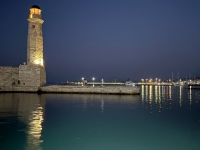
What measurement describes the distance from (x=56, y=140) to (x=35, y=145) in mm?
845

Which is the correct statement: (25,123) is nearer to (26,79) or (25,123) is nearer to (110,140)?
(110,140)

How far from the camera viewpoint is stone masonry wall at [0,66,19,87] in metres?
28.4

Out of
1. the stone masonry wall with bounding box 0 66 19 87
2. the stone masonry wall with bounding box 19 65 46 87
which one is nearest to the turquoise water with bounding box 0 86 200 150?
the stone masonry wall with bounding box 19 65 46 87

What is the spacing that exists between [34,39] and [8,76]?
598cm

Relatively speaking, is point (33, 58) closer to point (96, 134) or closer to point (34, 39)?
point (34, 39)

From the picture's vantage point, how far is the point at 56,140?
24.7 feet

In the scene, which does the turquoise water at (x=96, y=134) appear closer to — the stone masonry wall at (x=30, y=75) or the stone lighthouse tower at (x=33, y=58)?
the stone masonry wall at (x=30, y=75)

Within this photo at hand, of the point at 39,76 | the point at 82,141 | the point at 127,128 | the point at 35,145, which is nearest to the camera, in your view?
the point at 35,145

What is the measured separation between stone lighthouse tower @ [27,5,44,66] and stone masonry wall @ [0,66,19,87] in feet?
8.05

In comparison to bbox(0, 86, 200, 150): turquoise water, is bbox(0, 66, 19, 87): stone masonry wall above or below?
A: above

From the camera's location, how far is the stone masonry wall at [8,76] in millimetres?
28359

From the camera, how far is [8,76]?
28406 millimetres

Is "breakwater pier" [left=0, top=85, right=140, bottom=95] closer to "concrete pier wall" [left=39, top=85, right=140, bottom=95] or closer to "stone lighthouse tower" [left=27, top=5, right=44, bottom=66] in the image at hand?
"concrete pier wall" [left=39, top=85, right=140, bottom=95]

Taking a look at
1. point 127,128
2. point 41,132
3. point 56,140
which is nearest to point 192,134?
point 127,128
